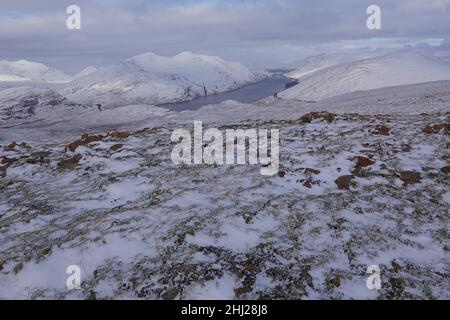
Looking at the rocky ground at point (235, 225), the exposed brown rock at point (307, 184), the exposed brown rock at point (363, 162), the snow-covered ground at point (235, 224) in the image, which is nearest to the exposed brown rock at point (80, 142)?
the snow-covered ground at point (235, 224)

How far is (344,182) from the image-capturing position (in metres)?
11.3

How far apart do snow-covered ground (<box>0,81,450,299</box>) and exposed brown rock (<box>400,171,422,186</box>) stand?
0.07 metres

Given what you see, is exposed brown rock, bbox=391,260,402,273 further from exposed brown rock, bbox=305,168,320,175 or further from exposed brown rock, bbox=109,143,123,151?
exposed brown rock, bbox=109,143,123,151

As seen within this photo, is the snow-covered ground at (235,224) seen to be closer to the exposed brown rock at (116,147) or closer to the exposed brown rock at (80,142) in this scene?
the exposed brown rock at (80,142)

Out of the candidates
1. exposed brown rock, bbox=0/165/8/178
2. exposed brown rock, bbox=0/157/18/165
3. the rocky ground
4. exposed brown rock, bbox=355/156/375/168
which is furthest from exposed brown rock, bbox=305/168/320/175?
exposed brown rock, bbox=0/157/18/165

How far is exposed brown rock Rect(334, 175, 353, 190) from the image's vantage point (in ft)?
36.4

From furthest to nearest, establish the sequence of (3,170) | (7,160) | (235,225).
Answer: (7,160), (3,170), (235,225)

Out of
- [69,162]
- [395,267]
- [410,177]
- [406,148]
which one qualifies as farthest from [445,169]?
[69,162]

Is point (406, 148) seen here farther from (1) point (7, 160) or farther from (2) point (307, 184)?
(1) point (7, 160)

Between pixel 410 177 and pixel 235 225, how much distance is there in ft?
19.5
